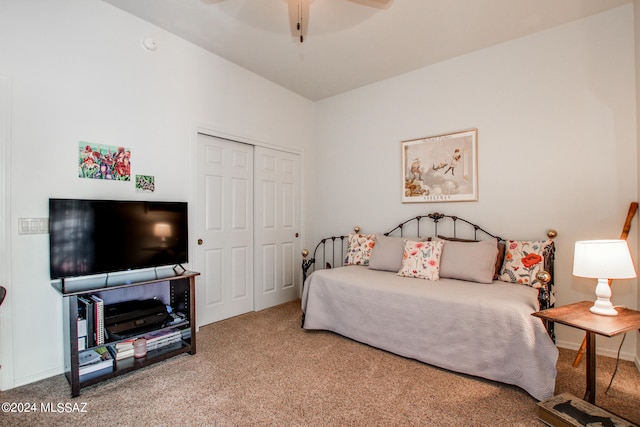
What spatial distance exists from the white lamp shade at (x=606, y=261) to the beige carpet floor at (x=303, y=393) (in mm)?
783

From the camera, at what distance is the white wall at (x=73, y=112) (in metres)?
2.13

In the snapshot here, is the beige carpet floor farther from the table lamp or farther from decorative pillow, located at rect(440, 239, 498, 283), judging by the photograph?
decorative pillow, located at rect(440, 239, 498, 283)

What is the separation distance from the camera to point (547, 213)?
2.79m

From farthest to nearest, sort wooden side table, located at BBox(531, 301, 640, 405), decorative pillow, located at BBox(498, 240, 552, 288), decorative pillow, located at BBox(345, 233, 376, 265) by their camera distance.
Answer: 1. decorative pillow, located at BBox(345, 233, 376, 265)
2. decorative pillow, located at BBox(498, 240, 552, 288)
3. wooden side table, located at BBox(531, 301, 640, 405)

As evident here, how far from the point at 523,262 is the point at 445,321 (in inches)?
38.1

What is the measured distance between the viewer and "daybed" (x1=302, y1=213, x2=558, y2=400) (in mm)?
2018

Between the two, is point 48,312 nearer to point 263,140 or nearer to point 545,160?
point 263,140

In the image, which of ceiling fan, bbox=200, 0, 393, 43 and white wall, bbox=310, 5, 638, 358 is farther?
white wall, bbox=310, 5, 638, 358

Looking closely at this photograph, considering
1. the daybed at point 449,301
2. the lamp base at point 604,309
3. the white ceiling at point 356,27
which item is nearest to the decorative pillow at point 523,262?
the daybed at point 449,301

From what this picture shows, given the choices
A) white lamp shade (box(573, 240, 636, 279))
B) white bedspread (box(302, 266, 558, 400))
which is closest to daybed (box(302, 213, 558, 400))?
white bedspread (box(302, 266, 558, 400))

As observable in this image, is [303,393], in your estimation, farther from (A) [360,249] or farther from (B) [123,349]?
(A) [360,249]

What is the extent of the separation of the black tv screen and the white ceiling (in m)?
1.58

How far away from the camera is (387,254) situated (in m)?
3.26

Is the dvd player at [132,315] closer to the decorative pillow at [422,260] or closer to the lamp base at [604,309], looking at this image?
the decorative pillow at [422,260]
